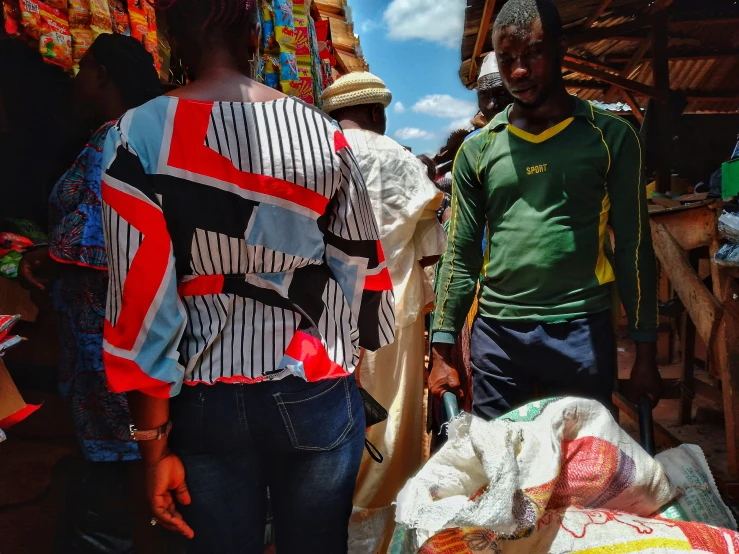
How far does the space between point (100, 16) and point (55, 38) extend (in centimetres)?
21

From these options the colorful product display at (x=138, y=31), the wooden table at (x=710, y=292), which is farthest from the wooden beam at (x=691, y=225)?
the colorful product display at (x=138, y=31)

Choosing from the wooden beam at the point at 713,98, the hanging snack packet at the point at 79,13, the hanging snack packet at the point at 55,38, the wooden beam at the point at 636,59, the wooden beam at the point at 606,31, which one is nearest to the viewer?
the hanging snack packet at the point at 55,38

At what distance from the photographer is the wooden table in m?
2.29

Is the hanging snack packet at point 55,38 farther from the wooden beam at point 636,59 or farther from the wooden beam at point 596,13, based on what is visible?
the wooden beam at point 636,59

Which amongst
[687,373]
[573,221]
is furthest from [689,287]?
[573,221]

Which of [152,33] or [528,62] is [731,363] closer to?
[528,62]

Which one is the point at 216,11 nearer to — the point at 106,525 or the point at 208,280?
the point at 208,280

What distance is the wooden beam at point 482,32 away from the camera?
3973 mm

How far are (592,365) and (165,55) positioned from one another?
2400mm

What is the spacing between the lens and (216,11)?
1067mm

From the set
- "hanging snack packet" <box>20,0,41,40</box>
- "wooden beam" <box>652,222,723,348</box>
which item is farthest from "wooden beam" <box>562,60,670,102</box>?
"hanging snack packet" <box>20,0,41,40</box>

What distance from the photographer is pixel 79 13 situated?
2025 millimetres

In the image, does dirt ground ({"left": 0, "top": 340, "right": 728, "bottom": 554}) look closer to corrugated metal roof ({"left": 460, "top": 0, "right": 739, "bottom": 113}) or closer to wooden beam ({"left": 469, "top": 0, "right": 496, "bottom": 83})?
wooden beam ({"left": 469, "top": 0, "right": 496, "bottom": 83})

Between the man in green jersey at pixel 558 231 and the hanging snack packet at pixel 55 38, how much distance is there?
1507 mm
